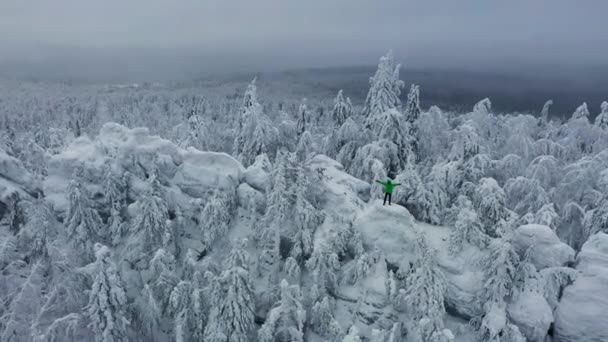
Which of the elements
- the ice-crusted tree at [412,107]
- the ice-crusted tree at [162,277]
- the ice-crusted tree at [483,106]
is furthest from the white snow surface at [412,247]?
the ice-crusted tree at [483,106]

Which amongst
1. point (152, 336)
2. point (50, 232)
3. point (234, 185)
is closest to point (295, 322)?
point (152, 336)

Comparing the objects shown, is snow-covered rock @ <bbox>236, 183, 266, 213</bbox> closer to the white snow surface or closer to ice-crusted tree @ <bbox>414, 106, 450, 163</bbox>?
the white snow surface

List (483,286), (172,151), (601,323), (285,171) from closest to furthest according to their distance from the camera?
(601,323) < (483,286) < (285,171) < (172,151)

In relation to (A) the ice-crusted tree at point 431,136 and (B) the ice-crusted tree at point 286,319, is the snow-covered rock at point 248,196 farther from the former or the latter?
(A) the ice-crusted tree at point 431,136

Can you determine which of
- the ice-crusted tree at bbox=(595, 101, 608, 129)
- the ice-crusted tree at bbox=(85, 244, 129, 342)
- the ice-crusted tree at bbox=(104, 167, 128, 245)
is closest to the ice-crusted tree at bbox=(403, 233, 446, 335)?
the ice-crusted tree at bbox=(85, 244, 129, 342)

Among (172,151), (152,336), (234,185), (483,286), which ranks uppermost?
(172,151)

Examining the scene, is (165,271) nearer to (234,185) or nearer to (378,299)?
(234,185)

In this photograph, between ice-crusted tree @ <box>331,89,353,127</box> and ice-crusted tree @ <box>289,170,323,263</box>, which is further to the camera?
ice-crusted tree @ <box>331,89,353,127</box>
